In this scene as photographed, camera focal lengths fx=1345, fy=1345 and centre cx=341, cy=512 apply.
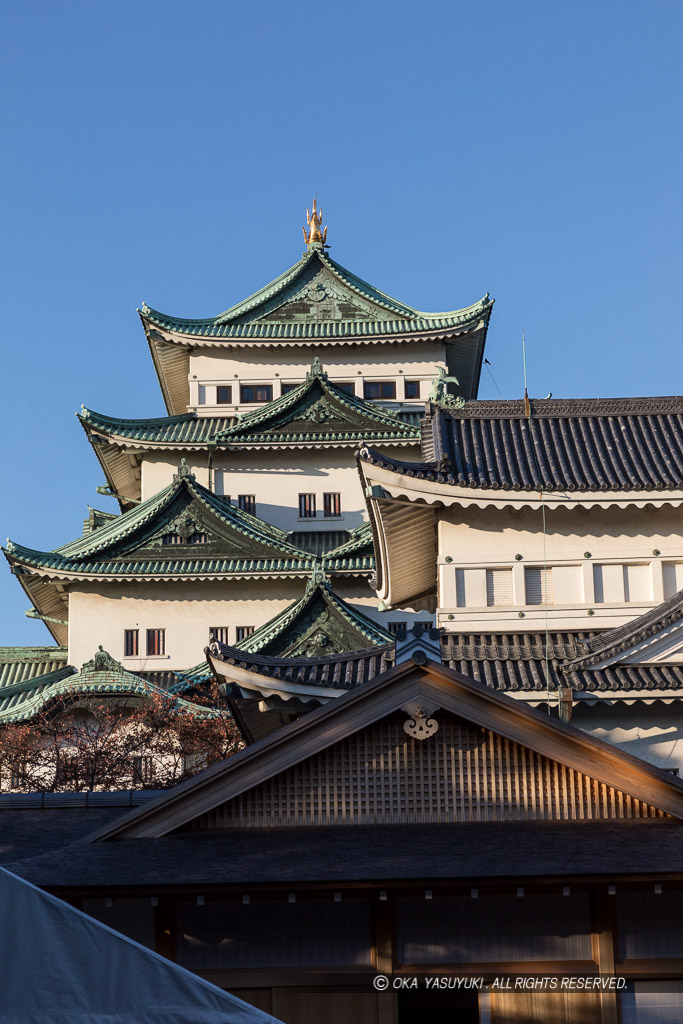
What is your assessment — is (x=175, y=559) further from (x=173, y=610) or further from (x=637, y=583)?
(x=637, y=583)

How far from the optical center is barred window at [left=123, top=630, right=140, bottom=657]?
39.4 meters

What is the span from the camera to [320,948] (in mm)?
11789

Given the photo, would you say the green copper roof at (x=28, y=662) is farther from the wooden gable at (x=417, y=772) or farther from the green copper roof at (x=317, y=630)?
the wooden gable at (x=417, y=772)

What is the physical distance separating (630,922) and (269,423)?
32.7 m

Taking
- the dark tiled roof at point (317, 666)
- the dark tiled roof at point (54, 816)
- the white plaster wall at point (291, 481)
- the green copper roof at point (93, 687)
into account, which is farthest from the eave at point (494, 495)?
the white plaster wall at point (291, 481)

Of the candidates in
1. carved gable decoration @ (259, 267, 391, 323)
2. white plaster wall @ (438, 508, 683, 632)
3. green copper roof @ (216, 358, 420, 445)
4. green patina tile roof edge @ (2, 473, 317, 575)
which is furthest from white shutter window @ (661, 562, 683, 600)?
carved gable decoration @ (259, 267, 391, 323)

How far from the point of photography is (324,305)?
48750mm

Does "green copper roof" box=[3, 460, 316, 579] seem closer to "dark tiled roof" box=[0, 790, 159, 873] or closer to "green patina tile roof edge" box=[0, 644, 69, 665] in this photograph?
"green patina tile roof edge" box=[0, 644, 69, 665]

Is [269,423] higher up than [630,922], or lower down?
higher up

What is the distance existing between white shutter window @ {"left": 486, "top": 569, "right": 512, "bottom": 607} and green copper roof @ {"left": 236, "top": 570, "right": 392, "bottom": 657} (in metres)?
11.3

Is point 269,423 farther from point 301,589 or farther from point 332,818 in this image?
point 332,818

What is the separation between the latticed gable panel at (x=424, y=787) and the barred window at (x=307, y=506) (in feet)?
102

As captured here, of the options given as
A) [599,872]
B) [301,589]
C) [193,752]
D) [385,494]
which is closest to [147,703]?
[193,752]

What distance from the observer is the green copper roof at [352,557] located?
127 feet
